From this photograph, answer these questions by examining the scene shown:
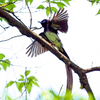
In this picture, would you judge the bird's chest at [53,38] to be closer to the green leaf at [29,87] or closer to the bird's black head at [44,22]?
the bird's black head at [44,22]

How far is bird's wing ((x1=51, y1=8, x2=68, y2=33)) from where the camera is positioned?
7.32 feet

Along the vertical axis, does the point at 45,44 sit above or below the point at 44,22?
below

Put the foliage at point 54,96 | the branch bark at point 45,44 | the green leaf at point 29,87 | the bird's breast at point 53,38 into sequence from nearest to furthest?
the foliage at point 54,96 < the branch bark at point 45,44 < the green leaf at point 29,87 < the bird's breast at point 53,38

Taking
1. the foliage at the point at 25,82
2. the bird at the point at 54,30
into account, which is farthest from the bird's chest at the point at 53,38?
the foliage at the point at 25,82

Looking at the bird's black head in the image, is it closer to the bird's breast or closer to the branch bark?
the bird's breast

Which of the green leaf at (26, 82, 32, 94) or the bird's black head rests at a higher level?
the bird's black head

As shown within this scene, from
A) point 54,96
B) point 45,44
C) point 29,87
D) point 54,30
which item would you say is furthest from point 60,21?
point 54,96

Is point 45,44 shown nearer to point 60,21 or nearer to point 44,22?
point 60,21

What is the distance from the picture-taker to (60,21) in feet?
7.52

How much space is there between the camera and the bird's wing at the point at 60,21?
2.23m

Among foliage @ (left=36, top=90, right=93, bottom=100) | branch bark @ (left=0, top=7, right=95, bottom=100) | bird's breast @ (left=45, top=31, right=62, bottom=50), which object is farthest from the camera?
bird's breast @ (left=45, top=31, right=62, bottom=50)

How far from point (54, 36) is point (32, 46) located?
14.5 inches

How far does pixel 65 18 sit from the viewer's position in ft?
7.50

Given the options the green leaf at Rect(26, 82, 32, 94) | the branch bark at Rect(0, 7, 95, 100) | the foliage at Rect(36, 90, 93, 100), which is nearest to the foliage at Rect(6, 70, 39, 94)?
the green leaf at Rect(26, 82, 32, 94)
